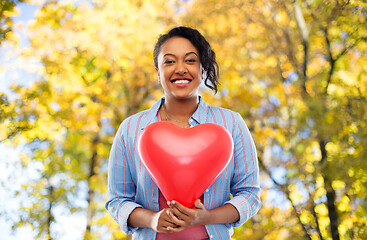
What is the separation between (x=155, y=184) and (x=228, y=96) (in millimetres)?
5086

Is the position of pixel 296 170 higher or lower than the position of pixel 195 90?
lower

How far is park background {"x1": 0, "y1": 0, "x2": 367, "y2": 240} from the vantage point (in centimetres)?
428

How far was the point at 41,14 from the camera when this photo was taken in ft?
18.1

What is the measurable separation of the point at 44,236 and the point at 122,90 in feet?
10.4

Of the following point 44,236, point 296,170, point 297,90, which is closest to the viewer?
point 296,170

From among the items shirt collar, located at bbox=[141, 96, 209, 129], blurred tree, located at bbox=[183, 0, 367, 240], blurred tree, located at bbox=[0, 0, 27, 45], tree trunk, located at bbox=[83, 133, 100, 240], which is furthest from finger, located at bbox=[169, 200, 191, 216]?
tree trunk, located at bbox=[83, 133, 100, 240]

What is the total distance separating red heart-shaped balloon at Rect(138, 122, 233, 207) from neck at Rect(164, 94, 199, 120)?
0.20 meters

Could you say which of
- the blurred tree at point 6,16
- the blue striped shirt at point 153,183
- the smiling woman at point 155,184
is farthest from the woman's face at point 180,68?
the blurred tree at point 6,16

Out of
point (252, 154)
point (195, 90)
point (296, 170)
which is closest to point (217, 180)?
point (252, 154)

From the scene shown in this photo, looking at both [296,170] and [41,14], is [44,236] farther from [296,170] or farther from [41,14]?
[296,170]

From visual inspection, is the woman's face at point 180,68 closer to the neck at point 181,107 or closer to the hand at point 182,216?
the neck at point 181,107

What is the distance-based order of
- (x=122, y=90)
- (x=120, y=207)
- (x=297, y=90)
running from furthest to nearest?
1. (x=122, y=90)
2. (x=297, y=90)
3. (x=120, y=207)

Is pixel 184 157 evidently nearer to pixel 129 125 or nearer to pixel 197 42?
pixel 129 125

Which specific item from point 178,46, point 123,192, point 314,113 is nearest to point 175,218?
point 123,192
